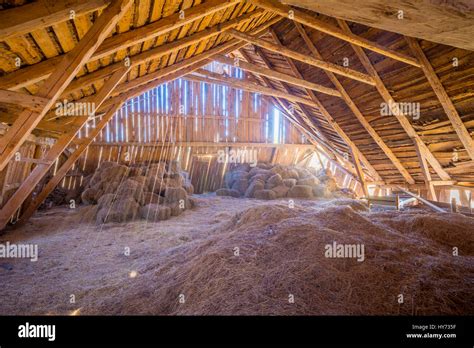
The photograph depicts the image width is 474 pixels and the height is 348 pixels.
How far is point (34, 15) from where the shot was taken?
7.44 ft

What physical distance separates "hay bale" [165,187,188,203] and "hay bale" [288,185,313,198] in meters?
→ 5.20

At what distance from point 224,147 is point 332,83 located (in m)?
6.42

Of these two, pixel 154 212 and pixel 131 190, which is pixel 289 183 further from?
pixel 131 190

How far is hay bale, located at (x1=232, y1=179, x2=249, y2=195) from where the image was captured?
11883 millimetres

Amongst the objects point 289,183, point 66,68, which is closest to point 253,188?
point 289,183

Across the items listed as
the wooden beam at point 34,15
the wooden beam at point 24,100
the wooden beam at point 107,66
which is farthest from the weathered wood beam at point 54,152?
the wooden beam at point 34,15

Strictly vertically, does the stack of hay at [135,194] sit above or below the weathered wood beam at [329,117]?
below

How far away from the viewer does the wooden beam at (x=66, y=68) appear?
2675 millimetres

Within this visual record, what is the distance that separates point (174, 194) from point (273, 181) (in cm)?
509

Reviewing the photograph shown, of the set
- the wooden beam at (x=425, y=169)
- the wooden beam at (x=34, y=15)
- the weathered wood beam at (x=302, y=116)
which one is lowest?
the wooden beam at (x=425, y=169)

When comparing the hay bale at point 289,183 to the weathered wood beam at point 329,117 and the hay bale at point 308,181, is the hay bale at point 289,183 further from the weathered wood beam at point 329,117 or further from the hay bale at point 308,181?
the weathered wood beam at point 329,117

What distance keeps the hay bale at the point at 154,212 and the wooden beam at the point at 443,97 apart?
7.14 metres

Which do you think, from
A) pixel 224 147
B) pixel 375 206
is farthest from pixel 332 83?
pixel 224 147
